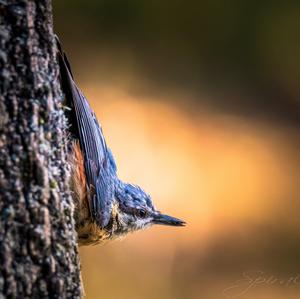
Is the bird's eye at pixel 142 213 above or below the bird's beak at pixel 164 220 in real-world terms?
above

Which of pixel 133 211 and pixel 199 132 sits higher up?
pixel 199 132

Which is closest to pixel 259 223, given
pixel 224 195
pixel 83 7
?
pixel 224 195

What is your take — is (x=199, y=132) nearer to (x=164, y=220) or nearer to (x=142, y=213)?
(x=164, y=220)

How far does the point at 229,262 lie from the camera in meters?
7.32

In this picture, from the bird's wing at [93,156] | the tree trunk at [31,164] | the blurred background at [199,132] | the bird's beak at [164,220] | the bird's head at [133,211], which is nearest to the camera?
the tree trunk at [31,164]

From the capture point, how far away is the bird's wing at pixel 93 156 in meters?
3.42

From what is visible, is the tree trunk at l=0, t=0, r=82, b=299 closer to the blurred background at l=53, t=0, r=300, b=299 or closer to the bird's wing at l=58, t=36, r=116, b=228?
the bird's wing at l=58, t=36, r=116, b=228

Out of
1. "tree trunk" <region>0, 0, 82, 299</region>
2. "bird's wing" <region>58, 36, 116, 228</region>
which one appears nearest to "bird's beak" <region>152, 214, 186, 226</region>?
"bird's wing" <region>58, 36, 116, 228</region>

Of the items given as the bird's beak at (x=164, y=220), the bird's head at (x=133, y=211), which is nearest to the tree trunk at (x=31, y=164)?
the bird's head at (x=133, y=211)

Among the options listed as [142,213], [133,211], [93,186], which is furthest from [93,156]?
[142,213]

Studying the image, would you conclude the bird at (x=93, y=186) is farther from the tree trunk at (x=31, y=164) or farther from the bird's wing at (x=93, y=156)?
the tree trunk at (x=31, y=164)

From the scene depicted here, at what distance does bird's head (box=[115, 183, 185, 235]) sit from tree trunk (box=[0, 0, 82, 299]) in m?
1.64

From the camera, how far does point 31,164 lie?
2.49 m

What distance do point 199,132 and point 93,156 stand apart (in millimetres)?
3994
